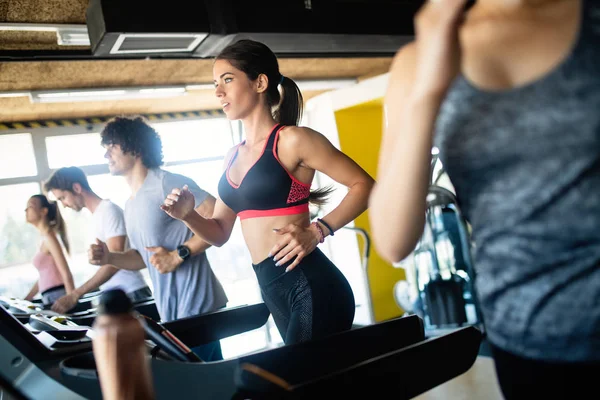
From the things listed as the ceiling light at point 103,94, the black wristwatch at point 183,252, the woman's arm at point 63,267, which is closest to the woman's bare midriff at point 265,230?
the black wristwatch at point 183,252

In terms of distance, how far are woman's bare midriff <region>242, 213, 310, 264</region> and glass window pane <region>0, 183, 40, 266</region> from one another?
6.05 metres

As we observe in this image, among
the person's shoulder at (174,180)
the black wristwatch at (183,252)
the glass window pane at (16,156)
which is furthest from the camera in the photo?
the glass window pane at (16,156)

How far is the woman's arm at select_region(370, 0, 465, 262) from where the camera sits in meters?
0.67

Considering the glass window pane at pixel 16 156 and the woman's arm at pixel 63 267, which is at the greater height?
the glass window pane at pixel 16 156

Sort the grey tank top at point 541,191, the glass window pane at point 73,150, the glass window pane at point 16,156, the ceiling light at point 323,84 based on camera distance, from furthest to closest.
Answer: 1. the ceiling light at point 323,84
2. the glass window pane at point 73,150
3. the glass window pane at point 16,156
4. the grey tank top at point 541,191

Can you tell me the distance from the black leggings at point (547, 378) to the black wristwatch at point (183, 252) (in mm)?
1925

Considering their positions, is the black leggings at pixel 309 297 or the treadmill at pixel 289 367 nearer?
the treadmill at pixel 289 367

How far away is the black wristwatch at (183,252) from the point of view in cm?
257

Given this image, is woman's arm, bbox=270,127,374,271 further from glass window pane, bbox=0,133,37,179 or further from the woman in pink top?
glass window pane, bbox=0,133,37,179

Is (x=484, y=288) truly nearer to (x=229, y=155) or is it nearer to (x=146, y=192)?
(x=229, y=155)

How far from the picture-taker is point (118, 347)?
72 centimetres

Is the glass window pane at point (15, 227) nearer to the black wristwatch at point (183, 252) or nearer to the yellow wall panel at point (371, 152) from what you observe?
the yellow wall panel at point (371, 152)

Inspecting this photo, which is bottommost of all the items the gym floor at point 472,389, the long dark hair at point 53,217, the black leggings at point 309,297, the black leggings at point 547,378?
the gym floor at point 472,389

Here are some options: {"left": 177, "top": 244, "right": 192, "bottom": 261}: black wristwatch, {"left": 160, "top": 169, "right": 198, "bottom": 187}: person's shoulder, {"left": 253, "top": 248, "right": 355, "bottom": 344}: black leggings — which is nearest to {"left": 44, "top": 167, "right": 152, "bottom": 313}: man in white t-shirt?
{"left": 160, "top": 169, "right": 198, "bottom": 187}: person's shoulder
